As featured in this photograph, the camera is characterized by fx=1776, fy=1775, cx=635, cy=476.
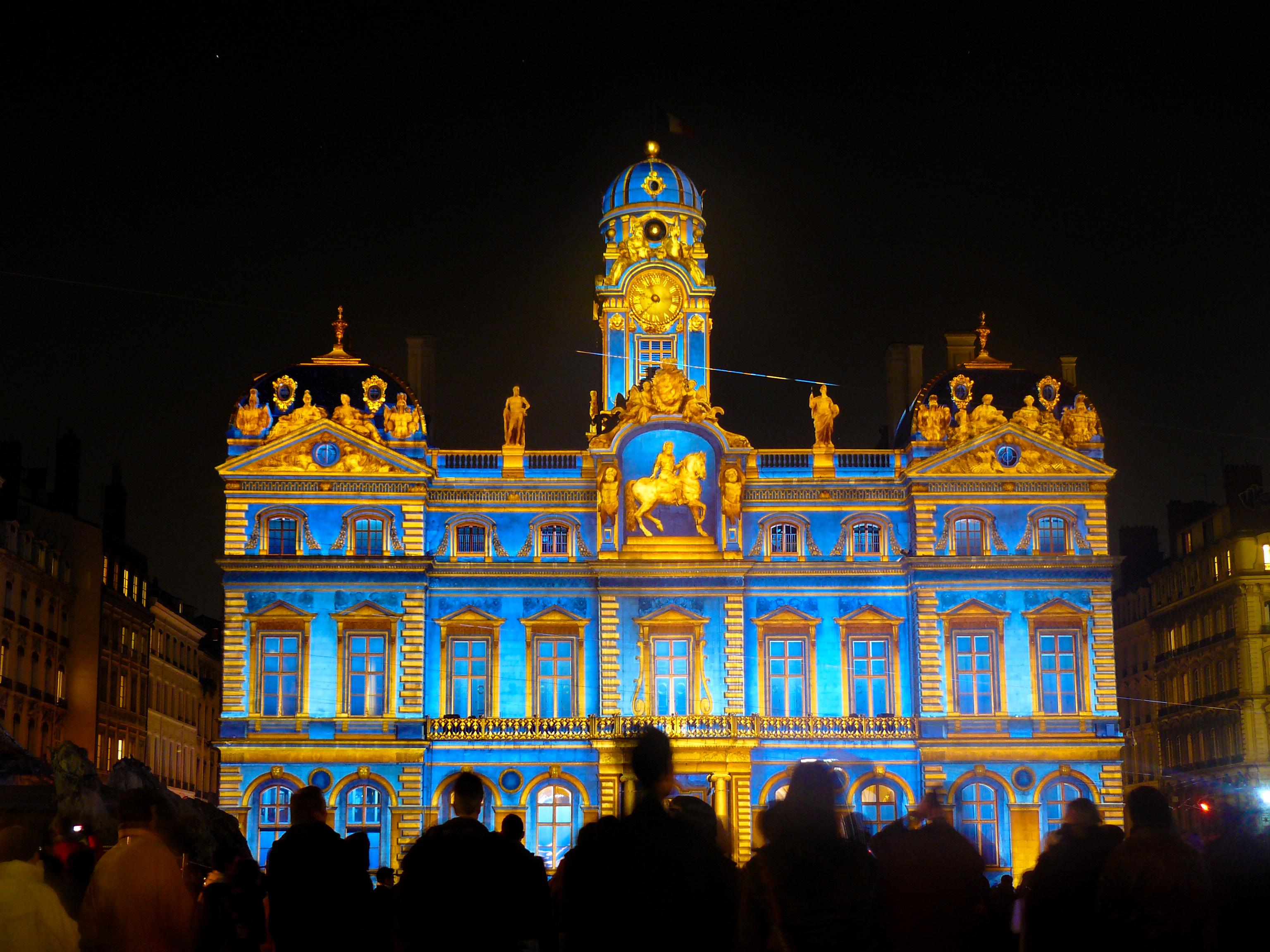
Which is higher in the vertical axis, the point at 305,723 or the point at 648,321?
the point at 648,321

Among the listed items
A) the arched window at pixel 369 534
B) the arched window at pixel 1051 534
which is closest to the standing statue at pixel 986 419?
the arched window at pixel 1051 534

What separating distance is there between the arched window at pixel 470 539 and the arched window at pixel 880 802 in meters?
14.5

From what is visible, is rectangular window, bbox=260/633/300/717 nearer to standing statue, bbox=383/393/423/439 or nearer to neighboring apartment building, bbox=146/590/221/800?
standing statue, bbox=383/393/423/439

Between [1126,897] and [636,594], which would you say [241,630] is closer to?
[636,594]

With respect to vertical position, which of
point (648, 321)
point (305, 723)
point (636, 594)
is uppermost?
point (648, 321)

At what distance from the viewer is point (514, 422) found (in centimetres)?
5847

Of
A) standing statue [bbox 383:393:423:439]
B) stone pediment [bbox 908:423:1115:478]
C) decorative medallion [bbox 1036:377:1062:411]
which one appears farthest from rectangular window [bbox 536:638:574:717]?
decorative medallion [bbox 1036:377:1062:411]

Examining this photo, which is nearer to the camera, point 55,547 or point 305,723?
point 305,723

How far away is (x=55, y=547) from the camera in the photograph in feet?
234

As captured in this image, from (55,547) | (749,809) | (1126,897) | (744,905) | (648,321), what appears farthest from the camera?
(55,547)

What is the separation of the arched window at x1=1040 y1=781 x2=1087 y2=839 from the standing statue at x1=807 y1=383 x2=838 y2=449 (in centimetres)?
1288

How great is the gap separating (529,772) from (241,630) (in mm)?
10177

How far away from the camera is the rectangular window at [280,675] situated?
55.9 m

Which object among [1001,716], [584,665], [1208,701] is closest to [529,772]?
[584,665]
